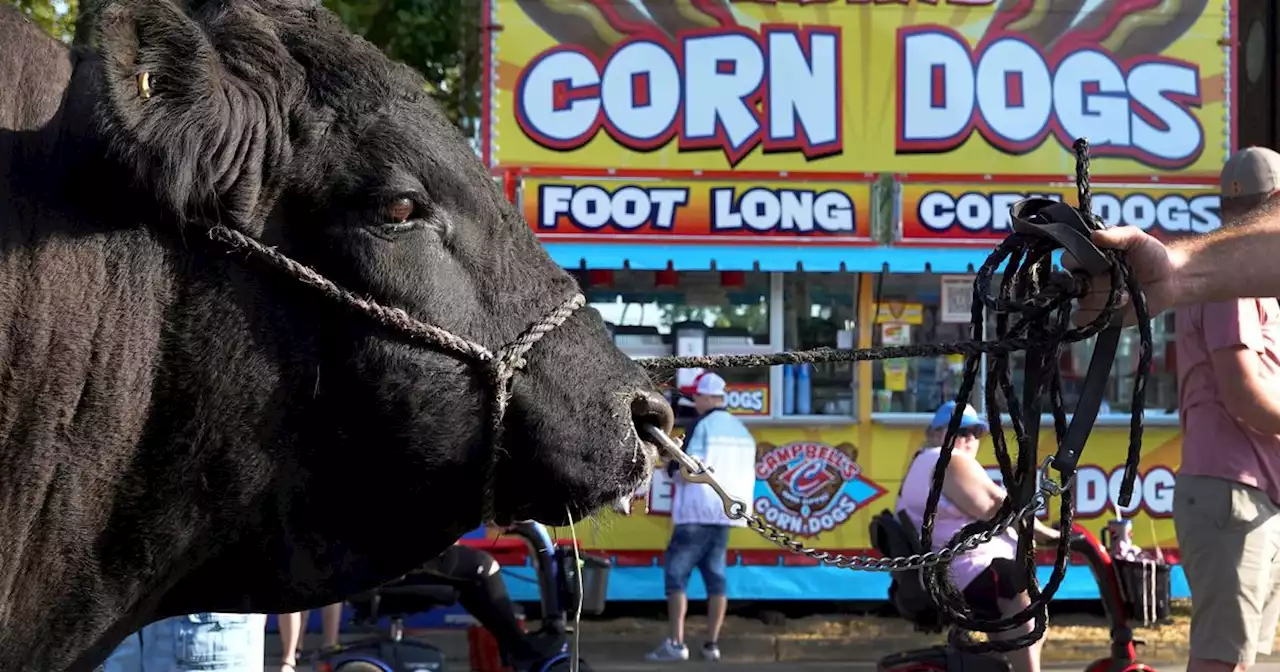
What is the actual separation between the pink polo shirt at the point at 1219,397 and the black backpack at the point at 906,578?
193 centimetres

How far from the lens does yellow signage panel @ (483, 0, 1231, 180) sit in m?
9.86

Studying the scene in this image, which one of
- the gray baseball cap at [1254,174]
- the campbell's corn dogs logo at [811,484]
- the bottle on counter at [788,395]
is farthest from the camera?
the bottle on counter at [788,395]

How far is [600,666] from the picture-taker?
879cm

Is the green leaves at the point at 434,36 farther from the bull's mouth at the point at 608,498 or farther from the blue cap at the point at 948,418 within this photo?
the bull's mouth at the point at 608,498

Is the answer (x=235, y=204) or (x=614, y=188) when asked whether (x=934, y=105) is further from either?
(x=235, y=204)

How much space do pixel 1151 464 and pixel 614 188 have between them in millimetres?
4378

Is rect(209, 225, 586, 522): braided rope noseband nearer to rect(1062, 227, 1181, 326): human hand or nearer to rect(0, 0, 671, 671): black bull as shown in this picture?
rect(0, 0, 671, 671): black bull

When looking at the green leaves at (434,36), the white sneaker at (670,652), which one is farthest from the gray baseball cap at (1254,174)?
the green leaves at (434,36)

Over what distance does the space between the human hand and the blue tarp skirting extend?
266 inches

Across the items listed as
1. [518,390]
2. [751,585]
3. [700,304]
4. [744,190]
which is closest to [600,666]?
[751,585]

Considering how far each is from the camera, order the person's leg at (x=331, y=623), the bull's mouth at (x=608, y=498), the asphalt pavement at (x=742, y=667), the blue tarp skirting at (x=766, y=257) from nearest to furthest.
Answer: the bull's mouth at (x=608, y=498) < the person's leg at (x=331, y=623) < the asphalt pavement at (x=742, y=667) < the blue tarp skirting at (x=766, y=257)

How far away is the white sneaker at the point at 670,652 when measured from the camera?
8883mm

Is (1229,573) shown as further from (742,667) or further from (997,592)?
(742,667)

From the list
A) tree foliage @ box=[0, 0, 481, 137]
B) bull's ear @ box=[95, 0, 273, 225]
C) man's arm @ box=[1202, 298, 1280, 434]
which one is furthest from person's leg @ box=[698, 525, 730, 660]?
bull's ear @ box=[95, 0, 273, 225]
